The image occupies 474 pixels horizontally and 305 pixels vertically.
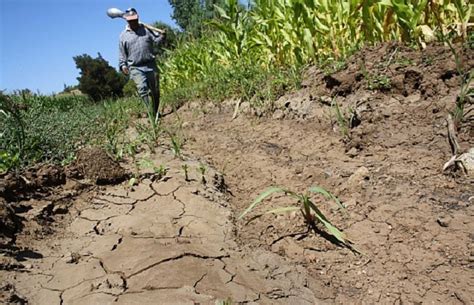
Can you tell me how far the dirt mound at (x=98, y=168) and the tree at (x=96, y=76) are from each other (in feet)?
78.4

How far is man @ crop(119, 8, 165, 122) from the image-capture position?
209 inches

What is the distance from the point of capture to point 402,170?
2182 mm

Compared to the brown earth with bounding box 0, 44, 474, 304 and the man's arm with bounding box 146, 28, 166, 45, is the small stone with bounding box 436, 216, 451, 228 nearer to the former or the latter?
the brown earth with bounding box 0, 44, 474, 304

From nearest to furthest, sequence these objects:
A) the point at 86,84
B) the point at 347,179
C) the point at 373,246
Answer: the point at 373,246, the point at 347,179, the point at 86,84

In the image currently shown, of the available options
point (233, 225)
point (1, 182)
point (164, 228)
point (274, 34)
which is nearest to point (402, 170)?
point (233, 225)

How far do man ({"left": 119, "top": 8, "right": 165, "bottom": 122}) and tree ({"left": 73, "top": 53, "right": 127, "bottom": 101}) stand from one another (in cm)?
2095

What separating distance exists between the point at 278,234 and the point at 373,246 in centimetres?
50

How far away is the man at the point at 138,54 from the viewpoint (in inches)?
209

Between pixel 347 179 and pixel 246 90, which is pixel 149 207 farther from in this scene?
pixel 246 90

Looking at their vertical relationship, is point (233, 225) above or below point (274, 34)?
below

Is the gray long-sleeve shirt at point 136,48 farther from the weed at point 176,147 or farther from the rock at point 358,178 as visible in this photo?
the rock at point 358,178

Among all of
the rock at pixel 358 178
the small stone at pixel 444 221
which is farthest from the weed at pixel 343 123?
the small stone at pixel 444 221

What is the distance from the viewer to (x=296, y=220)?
2086 millimetres

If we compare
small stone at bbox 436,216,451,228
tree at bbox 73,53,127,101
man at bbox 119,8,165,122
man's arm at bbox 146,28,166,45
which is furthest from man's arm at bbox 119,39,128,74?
tree at bbox 73,53,127,101
